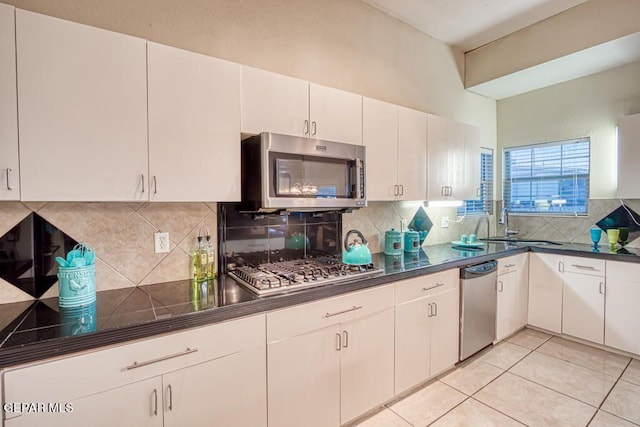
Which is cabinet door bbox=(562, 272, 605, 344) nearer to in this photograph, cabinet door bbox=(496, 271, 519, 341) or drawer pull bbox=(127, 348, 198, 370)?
cabinet door bbox=(496, 271, 519, 341)

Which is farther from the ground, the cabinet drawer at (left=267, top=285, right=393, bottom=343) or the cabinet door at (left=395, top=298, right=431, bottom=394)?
the cabinet drawer at (left=267, top=285, right=393, bottom=343)

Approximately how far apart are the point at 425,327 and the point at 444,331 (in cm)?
24

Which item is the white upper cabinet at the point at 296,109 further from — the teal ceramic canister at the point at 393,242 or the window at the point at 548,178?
the window at the point at 548,178

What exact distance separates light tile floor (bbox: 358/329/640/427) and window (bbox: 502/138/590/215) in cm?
156

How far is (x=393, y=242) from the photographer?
262 centimetres

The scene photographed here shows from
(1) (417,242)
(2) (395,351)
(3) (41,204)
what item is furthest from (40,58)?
(1) (417,242)

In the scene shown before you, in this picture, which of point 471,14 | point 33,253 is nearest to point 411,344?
point 33,253

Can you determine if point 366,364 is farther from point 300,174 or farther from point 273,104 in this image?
point 273,104

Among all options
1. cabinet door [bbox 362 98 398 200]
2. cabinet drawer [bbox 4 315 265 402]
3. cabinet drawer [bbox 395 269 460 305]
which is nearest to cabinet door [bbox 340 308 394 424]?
cabinet drawer [bbox 395 269 460 305]

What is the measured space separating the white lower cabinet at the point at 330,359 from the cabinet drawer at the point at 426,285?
0.37 ft

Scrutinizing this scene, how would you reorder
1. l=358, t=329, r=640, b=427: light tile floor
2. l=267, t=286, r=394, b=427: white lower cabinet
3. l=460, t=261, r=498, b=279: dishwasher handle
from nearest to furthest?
l=267, t=286, r=394, b=427: white lower cabinet
l=358, t=329, r=640, b=427: light tile floor
l=460, t=261, r=498, b=279: dishwasher handle

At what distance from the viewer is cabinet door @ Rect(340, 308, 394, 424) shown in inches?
70.4

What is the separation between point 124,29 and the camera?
1.67 meters

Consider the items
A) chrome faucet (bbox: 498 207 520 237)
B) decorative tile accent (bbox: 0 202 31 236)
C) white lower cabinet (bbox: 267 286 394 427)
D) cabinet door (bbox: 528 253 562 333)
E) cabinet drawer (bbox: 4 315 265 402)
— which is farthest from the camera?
chrome faucet (bbox: 498 207 520 237)
